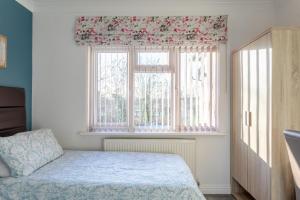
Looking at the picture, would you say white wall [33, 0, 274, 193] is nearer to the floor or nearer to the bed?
the floor

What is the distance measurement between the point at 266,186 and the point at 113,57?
2314 millimetres

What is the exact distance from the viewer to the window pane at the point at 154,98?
304 centimetres

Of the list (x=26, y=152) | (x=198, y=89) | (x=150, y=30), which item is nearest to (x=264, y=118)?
(x=198, y=89)

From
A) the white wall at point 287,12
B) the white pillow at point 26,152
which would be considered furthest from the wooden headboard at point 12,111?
the white wall at point 287,12

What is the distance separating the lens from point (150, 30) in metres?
2.99

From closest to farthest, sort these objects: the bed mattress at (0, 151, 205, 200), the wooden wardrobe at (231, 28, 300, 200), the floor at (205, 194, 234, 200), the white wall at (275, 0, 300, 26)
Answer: the bed mattress at (0, 151, 205, 200), the wooden wardrobe at (231, 28, 300, 200), the white wall at (275, 0, 300, 26), the floor at (205, 194, 234, 200)

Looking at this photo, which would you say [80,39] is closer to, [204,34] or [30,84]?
[30,84]

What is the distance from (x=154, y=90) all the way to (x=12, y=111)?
1708 mm

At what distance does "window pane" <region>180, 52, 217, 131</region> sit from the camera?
9.91 ft

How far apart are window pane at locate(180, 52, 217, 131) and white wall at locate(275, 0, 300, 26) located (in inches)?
35.7

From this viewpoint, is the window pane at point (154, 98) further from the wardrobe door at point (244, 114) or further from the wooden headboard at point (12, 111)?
the wooden headboard at point (12, 111)

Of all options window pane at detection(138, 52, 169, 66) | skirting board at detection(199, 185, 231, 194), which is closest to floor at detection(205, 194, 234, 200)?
skirting board at detection(199, 185, 231, 194)

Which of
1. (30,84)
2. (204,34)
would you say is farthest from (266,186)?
(30,84)

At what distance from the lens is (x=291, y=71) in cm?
197
